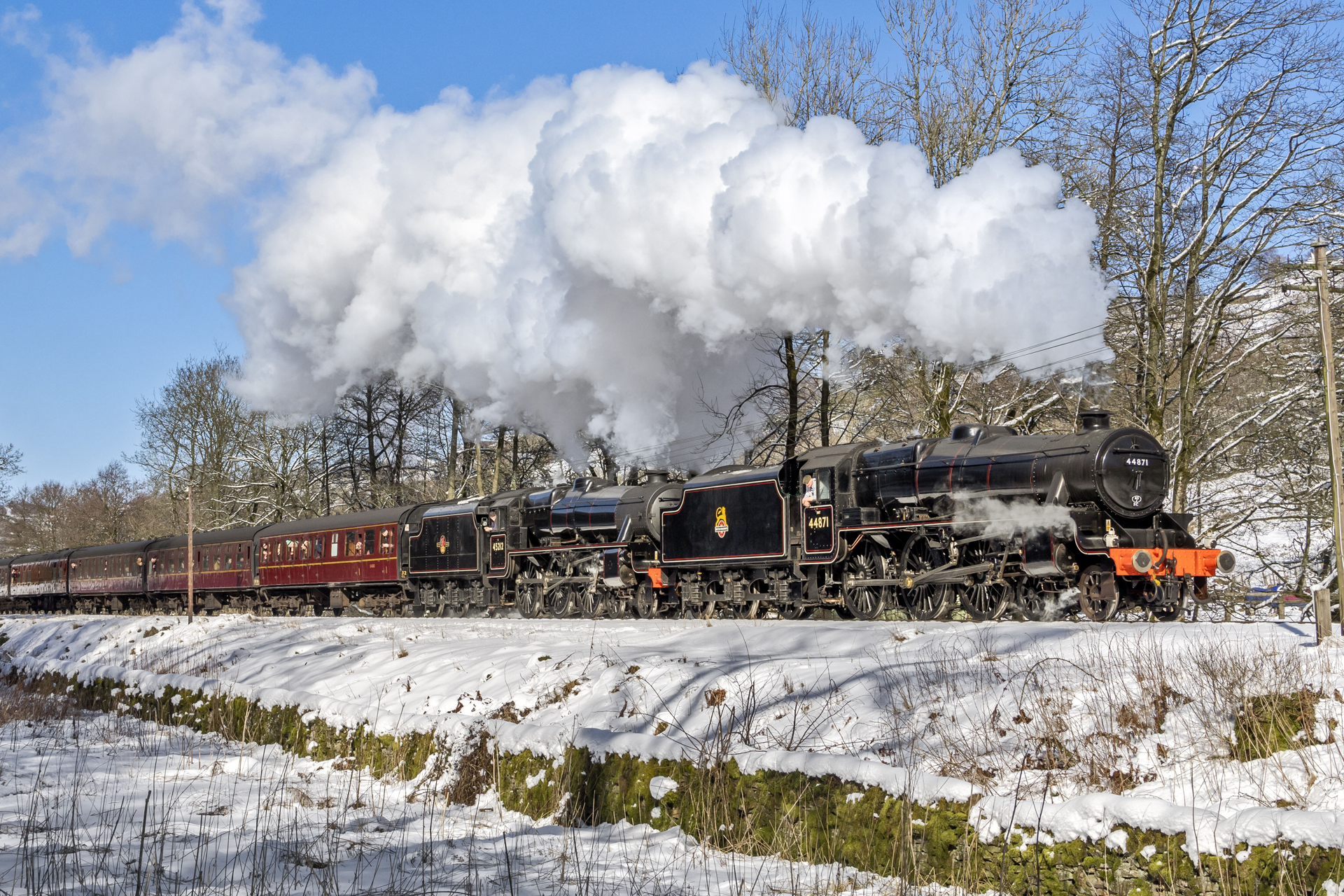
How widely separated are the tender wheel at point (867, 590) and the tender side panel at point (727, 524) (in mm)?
1223

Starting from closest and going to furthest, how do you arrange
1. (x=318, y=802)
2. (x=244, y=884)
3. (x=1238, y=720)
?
(x=244, y=884)
(x=1238, y=720)
(x=318, y=802)

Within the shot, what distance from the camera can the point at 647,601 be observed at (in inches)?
768

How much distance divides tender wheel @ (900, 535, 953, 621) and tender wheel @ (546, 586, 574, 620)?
801 centimetres

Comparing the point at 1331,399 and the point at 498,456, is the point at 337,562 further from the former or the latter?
the point at 1331,399

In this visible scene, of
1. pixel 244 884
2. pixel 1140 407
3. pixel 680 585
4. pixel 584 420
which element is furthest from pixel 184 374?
pixel 244 884

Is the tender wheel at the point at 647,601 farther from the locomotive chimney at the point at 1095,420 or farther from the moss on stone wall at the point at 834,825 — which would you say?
the moss on stone wall at the point at 834,825

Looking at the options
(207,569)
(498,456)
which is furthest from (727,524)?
(207,569)

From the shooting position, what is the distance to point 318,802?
7738 mm

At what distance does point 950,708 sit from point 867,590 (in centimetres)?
825

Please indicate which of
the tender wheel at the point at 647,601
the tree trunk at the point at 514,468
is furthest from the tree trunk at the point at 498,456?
Result: the tender wheel at the point at 647,601

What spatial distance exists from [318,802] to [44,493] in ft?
261

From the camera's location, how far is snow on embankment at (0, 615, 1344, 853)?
5.47 m

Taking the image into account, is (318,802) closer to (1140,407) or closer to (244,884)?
(244,884)

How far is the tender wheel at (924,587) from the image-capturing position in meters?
14.2
